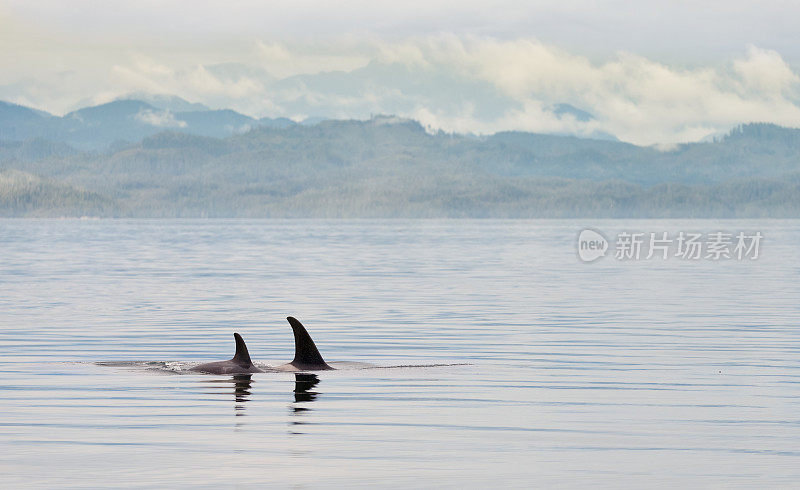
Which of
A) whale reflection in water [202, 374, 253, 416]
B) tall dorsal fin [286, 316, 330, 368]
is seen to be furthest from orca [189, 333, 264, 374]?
tall dorsal fin [286, 316, 330, 368]

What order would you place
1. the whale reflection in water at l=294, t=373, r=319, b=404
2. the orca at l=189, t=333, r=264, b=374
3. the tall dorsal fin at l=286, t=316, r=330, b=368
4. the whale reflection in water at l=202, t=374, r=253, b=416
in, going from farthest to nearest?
the orca at l=189, t=333, r=264, b=374 → the tall dorsal fin at l=286, t=316, r=330, b=368 → the whale reflection in water at l=294, t=373, r=319, b=404 → the whale reflection in water at l=202, t=374, r=253, b=416

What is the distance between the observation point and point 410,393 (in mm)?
26938

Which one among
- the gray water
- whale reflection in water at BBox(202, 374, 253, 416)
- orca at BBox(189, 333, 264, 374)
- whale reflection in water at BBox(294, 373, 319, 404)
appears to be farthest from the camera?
orca at BBox(189, 333, 264, 374)

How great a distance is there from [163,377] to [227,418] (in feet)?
23.0

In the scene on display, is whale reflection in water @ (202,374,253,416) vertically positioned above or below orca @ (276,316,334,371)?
below

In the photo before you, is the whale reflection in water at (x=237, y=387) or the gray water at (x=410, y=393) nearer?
the gray water at (x=410, y=393)

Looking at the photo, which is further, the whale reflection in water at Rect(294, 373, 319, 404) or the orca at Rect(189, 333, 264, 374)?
the orca at Rect(189, 333, 264, 374)

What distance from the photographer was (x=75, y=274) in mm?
86188

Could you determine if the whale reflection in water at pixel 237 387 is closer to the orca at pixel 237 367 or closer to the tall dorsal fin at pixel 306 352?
the orca at pixel 237 367

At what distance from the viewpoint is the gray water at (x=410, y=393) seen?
60.8ft

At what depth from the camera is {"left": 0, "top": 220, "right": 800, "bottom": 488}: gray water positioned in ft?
60.8

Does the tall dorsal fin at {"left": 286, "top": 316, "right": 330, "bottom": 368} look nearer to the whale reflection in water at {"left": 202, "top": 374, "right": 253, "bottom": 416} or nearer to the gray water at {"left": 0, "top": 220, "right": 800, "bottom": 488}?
the gray water at {"left": 0, "top": 220, "right": 800, "bottom": 488}

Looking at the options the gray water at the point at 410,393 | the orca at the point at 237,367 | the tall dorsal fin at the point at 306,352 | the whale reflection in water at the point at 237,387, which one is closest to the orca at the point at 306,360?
the tall dorsal fin at the point at 306,352

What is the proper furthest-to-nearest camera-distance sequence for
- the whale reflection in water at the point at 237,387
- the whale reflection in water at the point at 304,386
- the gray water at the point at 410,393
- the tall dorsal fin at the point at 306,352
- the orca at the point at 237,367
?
the orca at the point at 237,367 < the tall dorsal fin at the point at 306,352 < the whale reflection in water at the point at 304,386 < the whale reflection in water at the point at 237,387 < the gray water at the point at 410,393
